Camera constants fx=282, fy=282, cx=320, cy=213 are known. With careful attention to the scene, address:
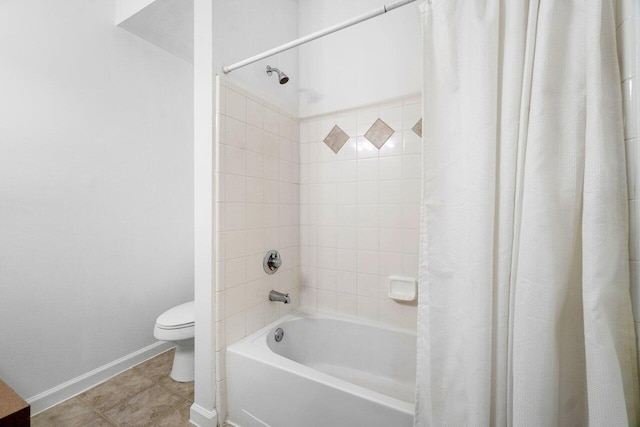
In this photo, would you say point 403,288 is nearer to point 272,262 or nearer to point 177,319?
point 272,262

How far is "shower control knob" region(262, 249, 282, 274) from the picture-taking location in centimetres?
166

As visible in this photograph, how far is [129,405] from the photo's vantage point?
61.9 inches

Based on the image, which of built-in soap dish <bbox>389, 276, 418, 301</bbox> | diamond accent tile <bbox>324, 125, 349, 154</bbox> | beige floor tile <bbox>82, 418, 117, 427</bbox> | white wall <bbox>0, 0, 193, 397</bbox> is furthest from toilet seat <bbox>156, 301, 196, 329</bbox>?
diamond accent tile <bbox>324, 125, 349, 154</bbox>

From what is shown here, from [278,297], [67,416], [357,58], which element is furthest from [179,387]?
[357,58]

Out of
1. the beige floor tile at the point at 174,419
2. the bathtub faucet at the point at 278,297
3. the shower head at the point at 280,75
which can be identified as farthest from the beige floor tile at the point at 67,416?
the shower head at the point at 280,75

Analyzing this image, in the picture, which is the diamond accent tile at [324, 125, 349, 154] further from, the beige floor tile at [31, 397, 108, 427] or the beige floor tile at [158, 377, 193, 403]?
the beige floor tile at [31, 397, 108, 427]

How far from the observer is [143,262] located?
204 centimetres

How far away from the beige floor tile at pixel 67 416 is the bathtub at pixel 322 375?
0.76 m

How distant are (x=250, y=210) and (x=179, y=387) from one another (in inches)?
47.6

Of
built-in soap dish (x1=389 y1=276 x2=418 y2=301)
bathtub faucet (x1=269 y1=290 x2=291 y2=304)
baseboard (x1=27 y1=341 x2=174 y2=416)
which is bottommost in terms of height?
baseboard (x1=27 y1=341 x2=174 y2=416)

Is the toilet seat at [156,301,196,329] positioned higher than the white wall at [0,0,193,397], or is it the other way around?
the white wall at [0,0,193,397]

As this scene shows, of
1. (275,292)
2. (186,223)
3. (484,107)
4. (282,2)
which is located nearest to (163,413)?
(275,292)

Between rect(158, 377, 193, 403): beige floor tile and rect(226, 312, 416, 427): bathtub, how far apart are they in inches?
15.9

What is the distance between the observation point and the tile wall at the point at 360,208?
1626 millimetres
